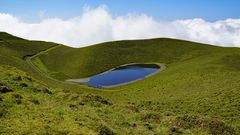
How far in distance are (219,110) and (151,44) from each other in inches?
3525

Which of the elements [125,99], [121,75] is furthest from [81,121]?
[121,75]

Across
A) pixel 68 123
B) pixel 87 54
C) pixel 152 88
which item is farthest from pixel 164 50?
pixel 68 123

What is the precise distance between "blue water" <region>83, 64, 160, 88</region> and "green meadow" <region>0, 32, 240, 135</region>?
5.74 meters

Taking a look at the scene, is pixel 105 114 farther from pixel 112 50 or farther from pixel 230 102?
pixel 112 50

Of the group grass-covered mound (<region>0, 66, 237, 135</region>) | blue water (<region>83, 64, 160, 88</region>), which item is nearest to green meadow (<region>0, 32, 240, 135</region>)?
grass-covered mound (<region>0, 66, 237, 135</region>)

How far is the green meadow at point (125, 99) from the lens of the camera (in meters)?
23.0

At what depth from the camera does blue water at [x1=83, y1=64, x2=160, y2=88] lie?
80425 mm

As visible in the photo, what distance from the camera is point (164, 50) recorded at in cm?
12006

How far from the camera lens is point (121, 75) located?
3499 inches

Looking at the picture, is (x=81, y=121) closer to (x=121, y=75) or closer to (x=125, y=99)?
(x=125, y=99)

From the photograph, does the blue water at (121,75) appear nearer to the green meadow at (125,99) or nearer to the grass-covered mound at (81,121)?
the green meadow at (125,99)

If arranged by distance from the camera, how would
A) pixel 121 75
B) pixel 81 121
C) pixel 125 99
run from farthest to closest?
pixel 121 75 < pixel 125 99 < pixel 81 121

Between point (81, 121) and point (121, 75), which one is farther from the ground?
point (121, 75)

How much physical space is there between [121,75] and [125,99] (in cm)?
3448
